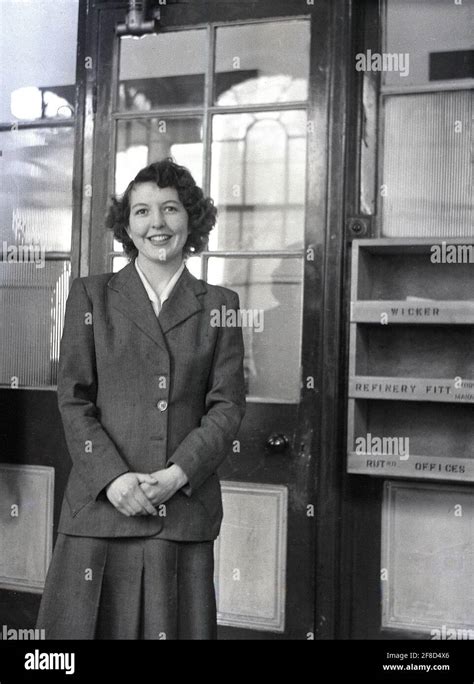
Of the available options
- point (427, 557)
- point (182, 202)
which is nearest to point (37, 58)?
point (182, 202)

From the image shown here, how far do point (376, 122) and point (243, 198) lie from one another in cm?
48

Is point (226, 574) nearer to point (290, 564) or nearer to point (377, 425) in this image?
point (290, 564)

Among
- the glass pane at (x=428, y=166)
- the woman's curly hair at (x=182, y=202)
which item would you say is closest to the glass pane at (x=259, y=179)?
the glass pane at (x=428, y=166)

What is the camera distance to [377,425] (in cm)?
237

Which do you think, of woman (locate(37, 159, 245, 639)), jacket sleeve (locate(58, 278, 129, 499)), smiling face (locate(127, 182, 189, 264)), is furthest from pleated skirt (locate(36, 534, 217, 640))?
smiling face (locate(127, 182, 189, 264))

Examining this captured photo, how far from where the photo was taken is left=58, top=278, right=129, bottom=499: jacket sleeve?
1.68 meters

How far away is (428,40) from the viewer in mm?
2381

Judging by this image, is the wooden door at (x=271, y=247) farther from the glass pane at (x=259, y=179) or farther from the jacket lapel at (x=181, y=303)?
the jacket lapel at (x=181, y=303)

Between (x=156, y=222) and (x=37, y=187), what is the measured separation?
44.4 inches

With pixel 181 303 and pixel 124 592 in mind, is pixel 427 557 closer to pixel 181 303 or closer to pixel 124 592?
pixel 124 592

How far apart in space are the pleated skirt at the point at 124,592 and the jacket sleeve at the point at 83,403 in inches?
5.9

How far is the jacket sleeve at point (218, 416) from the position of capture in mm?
1704

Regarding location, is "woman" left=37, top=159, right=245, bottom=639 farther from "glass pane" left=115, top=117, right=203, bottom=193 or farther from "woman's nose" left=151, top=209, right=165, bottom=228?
"glass pane" left=115, top=117, right=203, bottom=193

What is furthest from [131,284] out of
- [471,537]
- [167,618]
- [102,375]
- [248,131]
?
[471,537]
